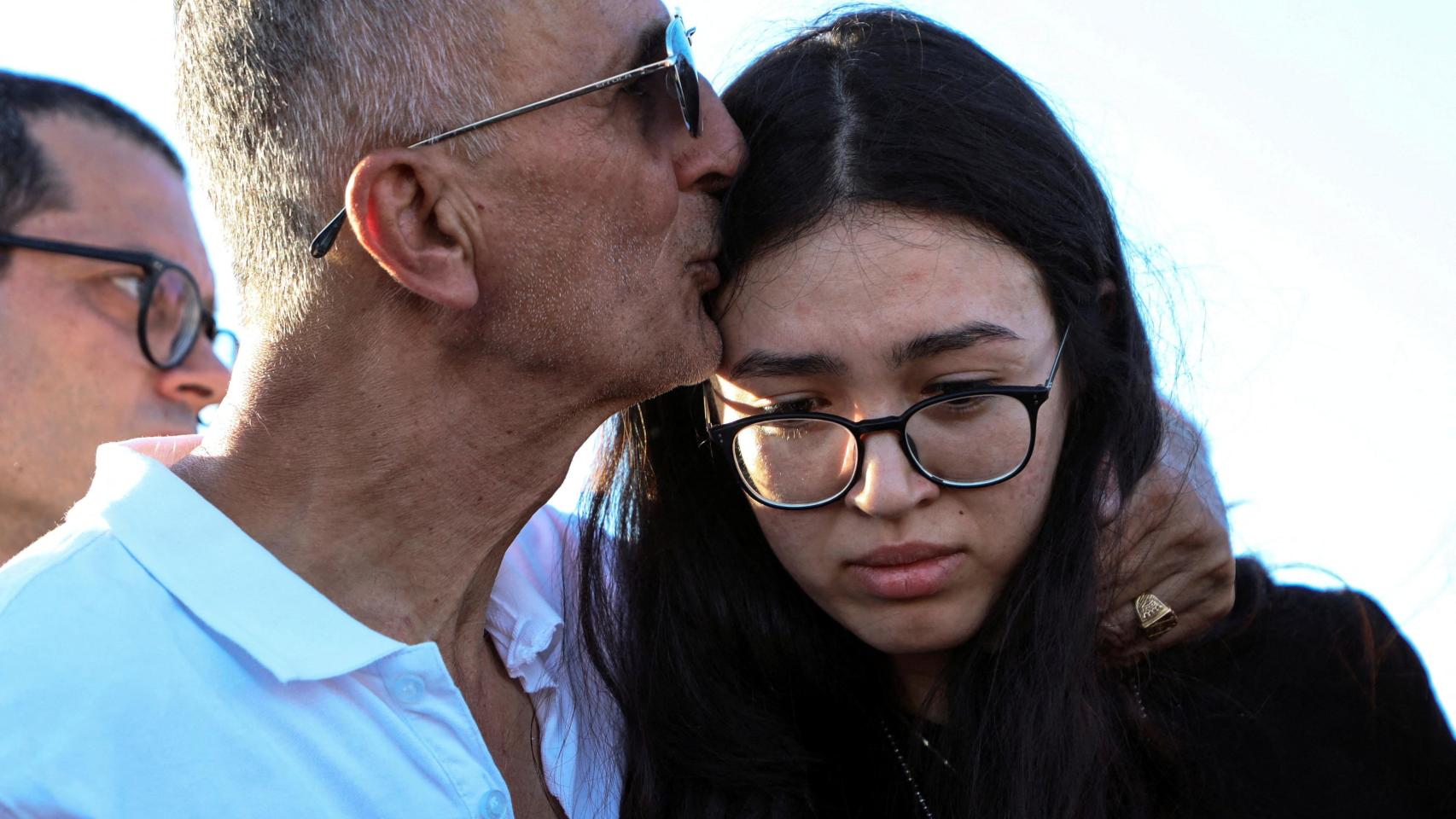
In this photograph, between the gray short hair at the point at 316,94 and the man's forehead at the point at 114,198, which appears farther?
the man's forehead at the point at 114,198

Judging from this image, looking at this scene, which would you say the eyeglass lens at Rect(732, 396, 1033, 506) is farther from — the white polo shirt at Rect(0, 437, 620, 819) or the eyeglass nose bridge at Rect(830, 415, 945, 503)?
the white polo shirt at Rect(0, 437, 620, 819)

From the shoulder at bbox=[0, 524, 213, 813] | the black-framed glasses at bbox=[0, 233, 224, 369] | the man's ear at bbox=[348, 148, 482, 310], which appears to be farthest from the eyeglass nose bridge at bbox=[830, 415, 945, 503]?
the black-framed glasses at bbox=[0, 233, 224, 369]

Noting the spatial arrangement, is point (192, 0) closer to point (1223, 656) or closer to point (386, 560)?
point (386, 560)

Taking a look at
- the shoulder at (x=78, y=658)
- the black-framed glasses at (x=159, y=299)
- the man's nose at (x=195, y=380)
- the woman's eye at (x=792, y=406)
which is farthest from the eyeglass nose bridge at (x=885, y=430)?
the black-framed glasses at (x=159, y=299)

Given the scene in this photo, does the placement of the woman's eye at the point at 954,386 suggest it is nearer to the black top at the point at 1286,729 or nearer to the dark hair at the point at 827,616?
the dark hair at the point at 827,616

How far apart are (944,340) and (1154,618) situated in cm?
78

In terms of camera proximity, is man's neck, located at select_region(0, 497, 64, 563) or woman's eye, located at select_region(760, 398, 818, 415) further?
man's neck, located at select_region(0, 497, 64, 563)

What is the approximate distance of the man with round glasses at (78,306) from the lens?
3.81m

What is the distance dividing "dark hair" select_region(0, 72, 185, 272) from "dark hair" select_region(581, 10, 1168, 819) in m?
2.15

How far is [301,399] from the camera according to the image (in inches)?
98.4

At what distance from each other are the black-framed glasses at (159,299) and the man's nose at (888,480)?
2584 millimetres

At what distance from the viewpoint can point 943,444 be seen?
2.45 meters

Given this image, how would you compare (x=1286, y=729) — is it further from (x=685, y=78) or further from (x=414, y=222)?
(x=414, y=222)

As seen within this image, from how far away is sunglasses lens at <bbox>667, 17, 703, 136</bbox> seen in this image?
2.53 meters
